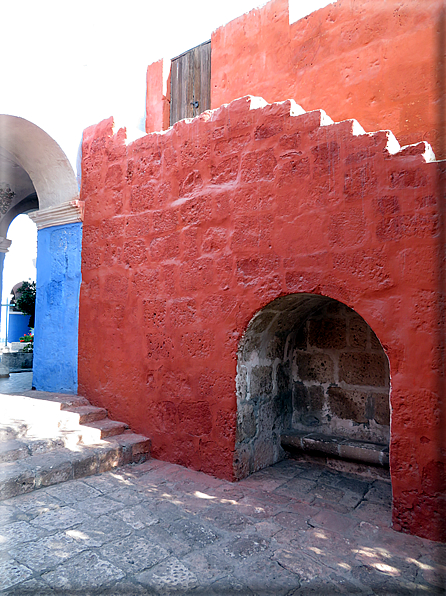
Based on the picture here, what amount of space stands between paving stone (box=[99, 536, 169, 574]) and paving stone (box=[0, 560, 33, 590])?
0.36m

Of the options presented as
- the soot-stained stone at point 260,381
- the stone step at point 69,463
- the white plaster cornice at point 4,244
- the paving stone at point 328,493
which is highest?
the white plaster cornice at point 4,244

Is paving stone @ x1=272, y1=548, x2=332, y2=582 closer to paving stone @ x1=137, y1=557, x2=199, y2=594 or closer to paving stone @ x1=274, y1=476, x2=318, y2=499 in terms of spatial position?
paving stone @ x1=137, y1=557, x2=199, y2=594

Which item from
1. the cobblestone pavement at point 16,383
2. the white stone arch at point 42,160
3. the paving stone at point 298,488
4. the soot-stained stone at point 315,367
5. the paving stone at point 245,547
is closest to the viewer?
the paving stone at point 245,547

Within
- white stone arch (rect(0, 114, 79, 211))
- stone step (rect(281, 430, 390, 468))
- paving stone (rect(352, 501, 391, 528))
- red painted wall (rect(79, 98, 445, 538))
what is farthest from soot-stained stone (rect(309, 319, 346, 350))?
white stone arch (rect(0, 114, 79, 211))

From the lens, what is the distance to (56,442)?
3387 mm

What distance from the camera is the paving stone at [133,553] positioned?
210 centimetres

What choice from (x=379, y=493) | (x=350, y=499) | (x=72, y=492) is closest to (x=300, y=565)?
(x=350, y=499)

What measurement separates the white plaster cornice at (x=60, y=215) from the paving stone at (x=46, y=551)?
129 inches

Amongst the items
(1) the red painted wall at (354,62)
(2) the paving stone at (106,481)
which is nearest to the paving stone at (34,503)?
(2) the paving stone at (106,481)

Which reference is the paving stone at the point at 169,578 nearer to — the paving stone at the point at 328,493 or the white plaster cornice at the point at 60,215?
the paving stone at the point at 328,493

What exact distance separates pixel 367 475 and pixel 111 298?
2.85 meters

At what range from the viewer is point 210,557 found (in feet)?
7.20

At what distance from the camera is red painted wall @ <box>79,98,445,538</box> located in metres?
2.49

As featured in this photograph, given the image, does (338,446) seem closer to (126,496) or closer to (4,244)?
(126,496)
